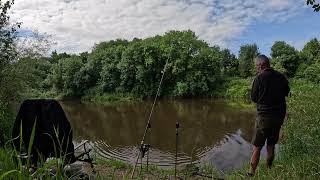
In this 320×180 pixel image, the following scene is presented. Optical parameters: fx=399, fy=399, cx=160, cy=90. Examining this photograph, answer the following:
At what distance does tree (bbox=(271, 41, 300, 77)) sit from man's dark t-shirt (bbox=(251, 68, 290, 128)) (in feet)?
113

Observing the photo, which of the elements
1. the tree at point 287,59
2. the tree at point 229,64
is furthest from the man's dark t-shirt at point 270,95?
the tree at point 229,64

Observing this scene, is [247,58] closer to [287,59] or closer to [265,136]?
[287,59]

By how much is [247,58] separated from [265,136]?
4287 cm

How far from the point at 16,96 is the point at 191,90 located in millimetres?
31867

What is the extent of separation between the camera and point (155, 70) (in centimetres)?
4609

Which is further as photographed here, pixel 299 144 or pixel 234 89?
pixel 234 89

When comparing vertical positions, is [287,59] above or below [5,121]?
above

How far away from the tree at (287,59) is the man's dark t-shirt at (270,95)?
34578mm

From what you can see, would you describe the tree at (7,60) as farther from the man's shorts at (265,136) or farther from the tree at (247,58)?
the tree at (247,58)

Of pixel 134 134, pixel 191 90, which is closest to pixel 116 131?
pixel 134 134

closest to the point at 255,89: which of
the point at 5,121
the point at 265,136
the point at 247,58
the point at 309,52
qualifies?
the point at 265,136

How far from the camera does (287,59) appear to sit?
40.6 meters

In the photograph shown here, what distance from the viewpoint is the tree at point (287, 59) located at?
40.5 metres

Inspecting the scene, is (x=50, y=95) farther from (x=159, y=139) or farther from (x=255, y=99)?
(x=255, y=99)
